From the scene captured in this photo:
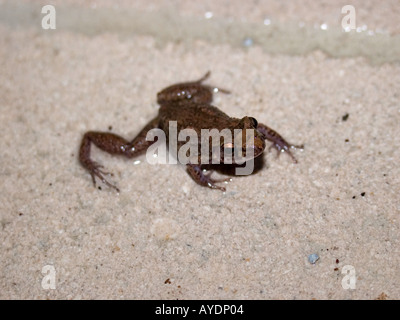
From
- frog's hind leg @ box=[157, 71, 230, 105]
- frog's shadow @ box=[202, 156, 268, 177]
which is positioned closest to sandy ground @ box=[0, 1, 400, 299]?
frog's shadow @ box=[202, 156, 268, 177]

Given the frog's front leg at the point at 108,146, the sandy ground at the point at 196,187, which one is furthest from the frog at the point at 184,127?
the sandy ground at the point at 196,187

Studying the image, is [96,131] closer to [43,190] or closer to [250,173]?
[43,190]

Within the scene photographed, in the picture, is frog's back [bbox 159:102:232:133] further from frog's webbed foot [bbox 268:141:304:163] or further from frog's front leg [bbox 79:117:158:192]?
frog's webbed foot [bbox 268:141:304:163]

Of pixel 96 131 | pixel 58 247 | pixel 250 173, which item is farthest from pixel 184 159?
pixel 58 247

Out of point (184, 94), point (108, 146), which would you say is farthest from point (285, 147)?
point (108, 146)

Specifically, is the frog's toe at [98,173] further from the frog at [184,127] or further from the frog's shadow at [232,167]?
the frog's shadow at [232,167]
